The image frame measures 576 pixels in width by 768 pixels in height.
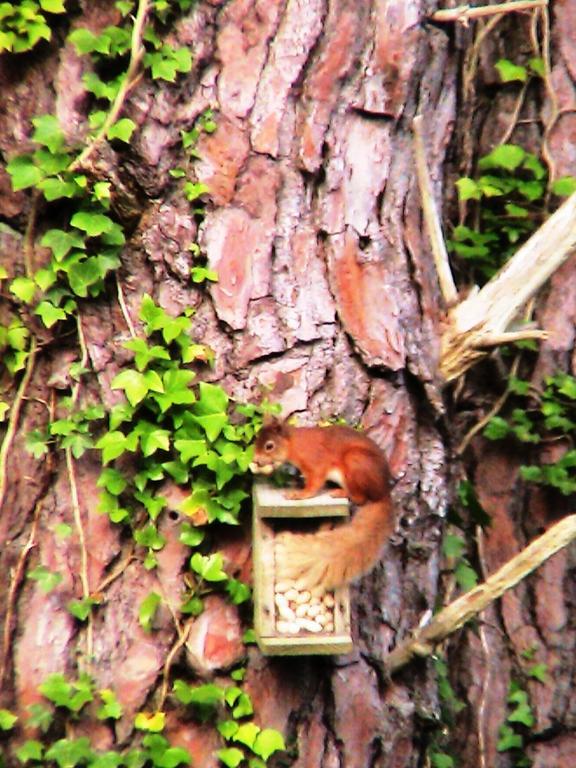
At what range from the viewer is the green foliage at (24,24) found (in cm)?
326

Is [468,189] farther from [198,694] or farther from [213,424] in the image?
[198,694]

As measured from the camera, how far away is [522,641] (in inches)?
176

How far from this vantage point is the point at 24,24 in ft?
10.7

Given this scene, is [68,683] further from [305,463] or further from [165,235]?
[165,235]

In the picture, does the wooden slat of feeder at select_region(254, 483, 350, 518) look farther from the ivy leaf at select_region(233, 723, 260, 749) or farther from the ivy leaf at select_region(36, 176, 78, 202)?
the ivy leaf at select_region(36, 176, 78, 202)

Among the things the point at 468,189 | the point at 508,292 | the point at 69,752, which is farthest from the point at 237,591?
the point at 468,189

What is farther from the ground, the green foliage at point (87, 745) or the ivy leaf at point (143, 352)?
the ivy leaf at point (143, 352)

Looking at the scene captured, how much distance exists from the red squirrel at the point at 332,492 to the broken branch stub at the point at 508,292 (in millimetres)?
530

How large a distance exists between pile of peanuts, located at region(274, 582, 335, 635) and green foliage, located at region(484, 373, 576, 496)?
1662mm

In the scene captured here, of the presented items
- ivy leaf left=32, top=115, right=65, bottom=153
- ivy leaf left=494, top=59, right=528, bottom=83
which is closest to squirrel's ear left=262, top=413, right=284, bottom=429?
ivy leaf left=32, top=115, right=65, bottom=153

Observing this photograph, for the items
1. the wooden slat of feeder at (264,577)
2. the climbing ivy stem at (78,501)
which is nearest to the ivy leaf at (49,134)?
the climbing ivy stem at (78,501)

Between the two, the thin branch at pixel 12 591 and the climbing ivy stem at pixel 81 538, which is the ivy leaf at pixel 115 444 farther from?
the thin branch at pixel 12 591

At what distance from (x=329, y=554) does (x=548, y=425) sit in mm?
1760

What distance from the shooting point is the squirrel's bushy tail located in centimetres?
287
